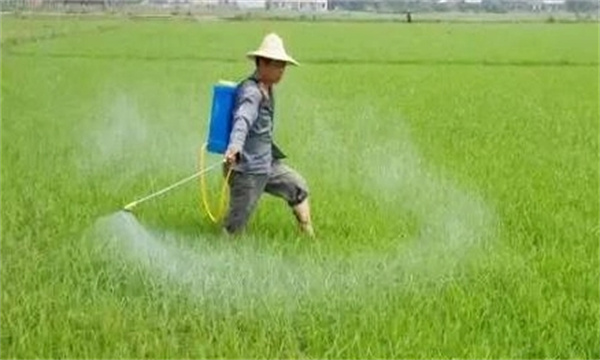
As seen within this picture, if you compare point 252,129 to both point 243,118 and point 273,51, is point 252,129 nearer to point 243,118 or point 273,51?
point 243,118

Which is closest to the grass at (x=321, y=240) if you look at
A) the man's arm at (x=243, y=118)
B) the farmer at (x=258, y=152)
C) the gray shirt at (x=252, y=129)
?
the farmer at (x=258, y=152)

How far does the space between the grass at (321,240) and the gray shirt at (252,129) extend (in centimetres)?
34

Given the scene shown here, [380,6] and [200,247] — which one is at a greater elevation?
[380,6]

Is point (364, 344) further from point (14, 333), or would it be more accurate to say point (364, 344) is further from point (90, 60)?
point (90, 60)

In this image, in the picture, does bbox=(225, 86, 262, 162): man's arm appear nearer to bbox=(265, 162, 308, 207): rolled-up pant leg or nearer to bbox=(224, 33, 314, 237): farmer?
bbox=(224, 33, 314, 237): farmer

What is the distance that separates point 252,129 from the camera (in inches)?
166

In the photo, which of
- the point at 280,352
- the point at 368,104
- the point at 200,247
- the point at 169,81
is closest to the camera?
the point at 280,352

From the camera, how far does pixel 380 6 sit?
1580 inches

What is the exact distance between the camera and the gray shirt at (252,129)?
4035mm

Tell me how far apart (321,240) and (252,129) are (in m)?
0.60

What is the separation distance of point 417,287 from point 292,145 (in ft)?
12.7

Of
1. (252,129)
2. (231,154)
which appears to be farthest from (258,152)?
(231,154)

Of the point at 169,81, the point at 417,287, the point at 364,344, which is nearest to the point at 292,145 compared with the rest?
the point at 417,287

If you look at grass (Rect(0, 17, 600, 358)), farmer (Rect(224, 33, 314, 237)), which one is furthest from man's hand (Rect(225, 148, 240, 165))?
grass (Rect(0, 17, 600, 358))
